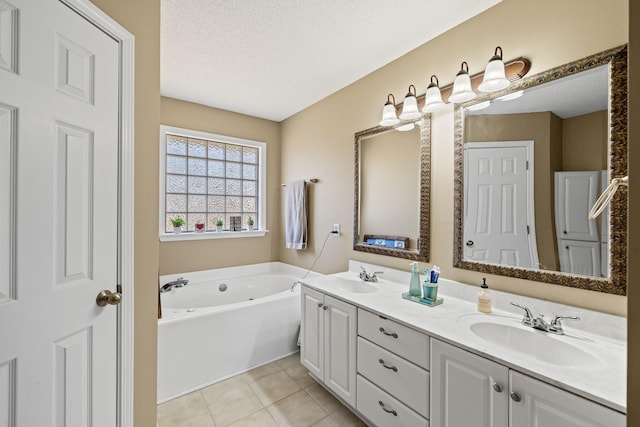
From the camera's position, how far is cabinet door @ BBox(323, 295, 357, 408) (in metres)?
1.65

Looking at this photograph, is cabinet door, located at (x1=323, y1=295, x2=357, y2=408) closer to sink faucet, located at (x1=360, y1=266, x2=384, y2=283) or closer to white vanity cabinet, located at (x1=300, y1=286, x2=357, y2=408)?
white vanity cabinet, located at (x1=300, y1=286, x2=357, y2=408)

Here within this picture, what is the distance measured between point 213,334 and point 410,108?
89.7 inches

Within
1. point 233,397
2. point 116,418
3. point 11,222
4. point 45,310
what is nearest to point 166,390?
point 233,397

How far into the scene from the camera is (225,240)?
10.7ft

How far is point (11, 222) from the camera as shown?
812mm

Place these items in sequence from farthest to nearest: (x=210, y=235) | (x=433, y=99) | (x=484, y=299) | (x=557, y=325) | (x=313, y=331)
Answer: (x=210, y=235), (x=313, y=331), (x=433, y=99), (x=484, y=299), (x=557, y=325)

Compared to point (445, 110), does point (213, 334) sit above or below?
below

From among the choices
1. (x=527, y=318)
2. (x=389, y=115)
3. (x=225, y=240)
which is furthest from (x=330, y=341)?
(x=225, y=240)

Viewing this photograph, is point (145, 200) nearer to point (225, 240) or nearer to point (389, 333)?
point (389, 333)

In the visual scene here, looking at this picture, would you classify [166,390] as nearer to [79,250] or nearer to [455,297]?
[79,250]

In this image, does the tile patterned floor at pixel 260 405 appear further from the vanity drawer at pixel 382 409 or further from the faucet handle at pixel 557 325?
the faucet handle at pixel 557 325

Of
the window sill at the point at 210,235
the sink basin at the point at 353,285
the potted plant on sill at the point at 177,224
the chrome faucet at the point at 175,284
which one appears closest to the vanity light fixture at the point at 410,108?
the sink basin at the point at 353,285

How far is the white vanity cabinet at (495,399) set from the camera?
837mm

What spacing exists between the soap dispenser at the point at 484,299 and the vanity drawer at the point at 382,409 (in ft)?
2.08
